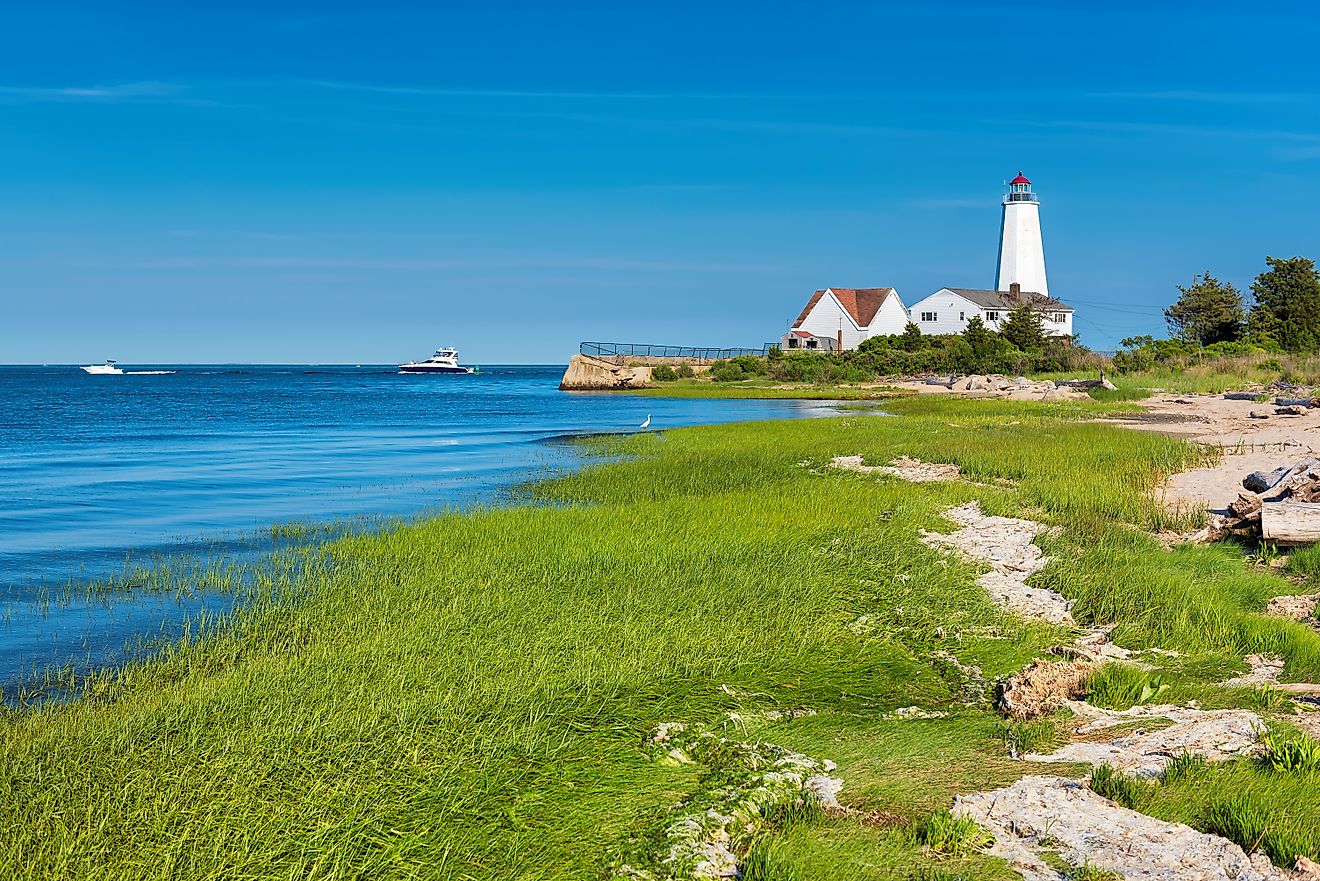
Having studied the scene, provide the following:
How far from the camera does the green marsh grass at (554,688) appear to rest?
5578 mm

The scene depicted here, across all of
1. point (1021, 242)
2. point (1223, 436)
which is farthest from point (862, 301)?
point (1223, 436)

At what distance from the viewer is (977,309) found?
9719 centimetres

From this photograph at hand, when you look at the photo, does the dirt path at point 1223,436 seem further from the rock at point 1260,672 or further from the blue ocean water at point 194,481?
the blue ocean water at point 194,481

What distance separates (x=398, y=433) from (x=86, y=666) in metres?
37.3

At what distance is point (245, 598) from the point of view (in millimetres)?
12461

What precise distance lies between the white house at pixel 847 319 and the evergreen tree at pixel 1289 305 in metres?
36.4

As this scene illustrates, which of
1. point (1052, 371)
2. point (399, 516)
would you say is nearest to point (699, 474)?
point (399, 516)

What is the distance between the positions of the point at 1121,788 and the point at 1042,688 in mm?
1966

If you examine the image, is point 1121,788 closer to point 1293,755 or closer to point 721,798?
point 1293,755

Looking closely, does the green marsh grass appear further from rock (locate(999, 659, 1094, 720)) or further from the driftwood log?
the driftwood log

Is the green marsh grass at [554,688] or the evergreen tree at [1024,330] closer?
the green marsh grass at [554,688]

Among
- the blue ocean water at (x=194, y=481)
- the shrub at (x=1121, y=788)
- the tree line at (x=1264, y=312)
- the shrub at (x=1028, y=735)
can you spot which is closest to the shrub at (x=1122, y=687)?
the shrub at (x=1028, y=735)

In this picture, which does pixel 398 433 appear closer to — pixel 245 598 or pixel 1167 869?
pixel 245 598

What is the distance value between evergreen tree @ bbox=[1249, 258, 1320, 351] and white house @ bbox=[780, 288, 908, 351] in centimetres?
3641
